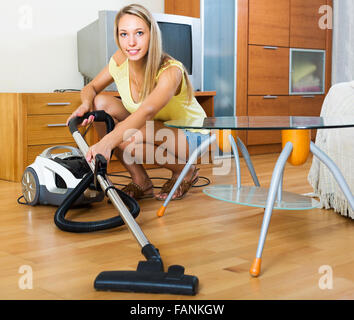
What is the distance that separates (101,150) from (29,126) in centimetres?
137

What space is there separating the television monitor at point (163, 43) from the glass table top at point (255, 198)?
1406 millimetres

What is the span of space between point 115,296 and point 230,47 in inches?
116

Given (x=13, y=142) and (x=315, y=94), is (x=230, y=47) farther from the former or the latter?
(x=13, y=142)

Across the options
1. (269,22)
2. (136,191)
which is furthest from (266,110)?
(136,191)

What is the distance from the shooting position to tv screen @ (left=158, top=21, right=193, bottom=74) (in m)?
3.24

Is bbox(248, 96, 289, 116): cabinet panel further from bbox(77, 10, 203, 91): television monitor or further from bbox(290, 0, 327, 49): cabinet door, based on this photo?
bbox(77, 10, 203, 91): television monitor

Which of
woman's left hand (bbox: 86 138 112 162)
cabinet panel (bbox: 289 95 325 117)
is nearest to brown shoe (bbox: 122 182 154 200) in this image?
woman's left hand (bbox: 86 138 112 162)

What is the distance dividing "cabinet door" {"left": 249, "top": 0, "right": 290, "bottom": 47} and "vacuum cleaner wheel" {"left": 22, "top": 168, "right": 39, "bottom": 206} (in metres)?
2.33

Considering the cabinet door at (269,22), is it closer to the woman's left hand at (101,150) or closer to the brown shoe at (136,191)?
the brown shoe at (136,191)

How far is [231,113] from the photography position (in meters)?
3.88

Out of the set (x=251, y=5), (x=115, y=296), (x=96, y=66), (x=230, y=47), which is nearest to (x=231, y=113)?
(x=230, y=47)

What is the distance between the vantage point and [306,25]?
4.32 metres

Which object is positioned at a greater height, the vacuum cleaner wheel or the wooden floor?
the vacuum cleaner wheel
